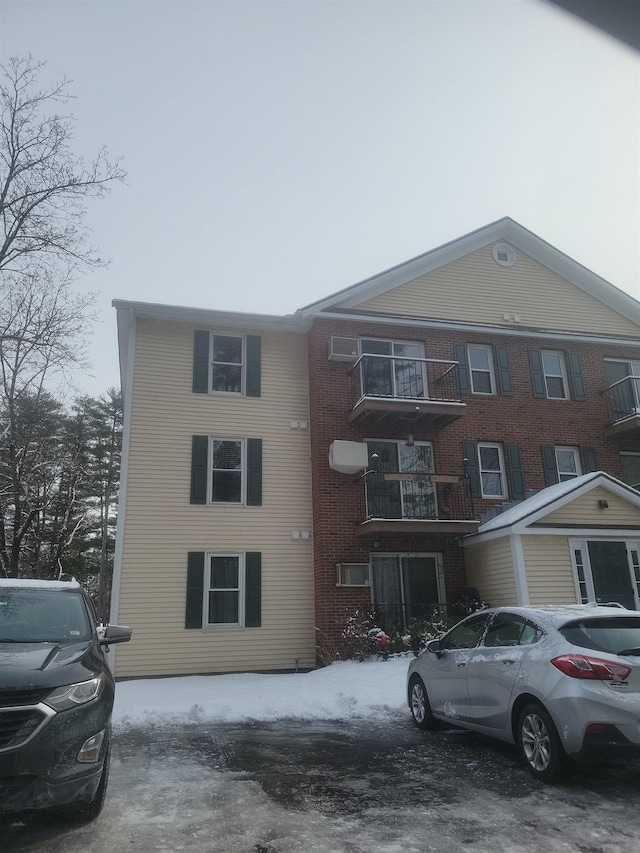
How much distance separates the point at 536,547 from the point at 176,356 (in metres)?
9.40

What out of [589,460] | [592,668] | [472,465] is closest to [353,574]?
[472,465]

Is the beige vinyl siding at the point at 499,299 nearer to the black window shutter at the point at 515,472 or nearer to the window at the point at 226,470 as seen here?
the black window shutter at the point at 515,472

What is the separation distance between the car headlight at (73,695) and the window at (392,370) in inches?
447

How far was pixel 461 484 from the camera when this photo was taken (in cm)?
1565

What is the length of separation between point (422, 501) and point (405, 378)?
10.3ft

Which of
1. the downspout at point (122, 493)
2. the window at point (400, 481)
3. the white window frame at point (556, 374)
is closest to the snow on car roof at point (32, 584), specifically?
the downspout at point (122, 493)

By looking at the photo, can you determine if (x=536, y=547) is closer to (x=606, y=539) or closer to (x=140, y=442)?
(x=606, y=539)

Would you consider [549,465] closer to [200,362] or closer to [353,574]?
[353,574]

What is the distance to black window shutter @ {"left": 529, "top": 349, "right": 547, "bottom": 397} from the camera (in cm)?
1712

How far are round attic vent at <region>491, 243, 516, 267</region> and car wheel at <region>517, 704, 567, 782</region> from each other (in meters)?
15.1

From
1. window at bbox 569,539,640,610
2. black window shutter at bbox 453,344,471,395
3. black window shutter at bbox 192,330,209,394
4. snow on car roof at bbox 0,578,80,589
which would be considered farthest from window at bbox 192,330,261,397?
snow on car roof at bbox 0,578,80,589

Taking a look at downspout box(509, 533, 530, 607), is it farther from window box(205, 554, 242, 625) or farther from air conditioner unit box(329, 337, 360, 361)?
window box(205, 554, 242, 625)

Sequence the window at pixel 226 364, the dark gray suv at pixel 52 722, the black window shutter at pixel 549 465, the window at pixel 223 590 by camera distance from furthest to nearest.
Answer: the black window shutter at pixel 549 465
the window at pixel 226 364
the window at pixel 223 590
the dark gray suv at pixel 52 722

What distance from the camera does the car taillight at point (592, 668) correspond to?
16.6 ft
